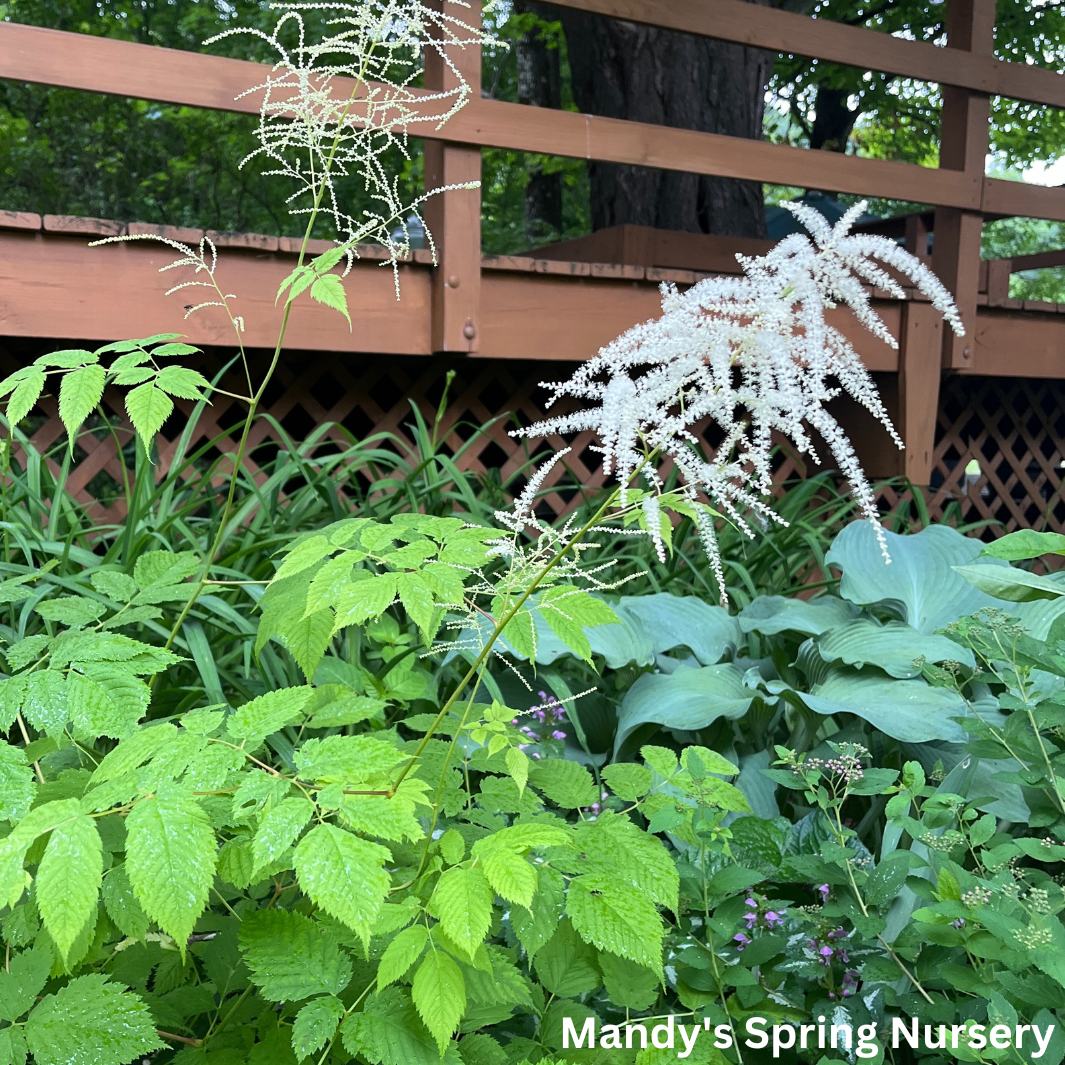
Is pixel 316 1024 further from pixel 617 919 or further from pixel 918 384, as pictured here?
pixel 918 384

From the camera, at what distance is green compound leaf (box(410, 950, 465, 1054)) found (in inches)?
31.8

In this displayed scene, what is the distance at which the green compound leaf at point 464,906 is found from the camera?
0.79m

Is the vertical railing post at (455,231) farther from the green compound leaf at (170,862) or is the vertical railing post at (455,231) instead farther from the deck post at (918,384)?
the green compound leaf at (170,862)

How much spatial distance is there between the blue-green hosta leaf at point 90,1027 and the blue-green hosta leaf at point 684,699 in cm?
111

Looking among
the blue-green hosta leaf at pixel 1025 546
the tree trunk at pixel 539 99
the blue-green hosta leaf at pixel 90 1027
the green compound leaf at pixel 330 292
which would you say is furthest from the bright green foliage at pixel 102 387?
the tree trunk at pixel 539 99

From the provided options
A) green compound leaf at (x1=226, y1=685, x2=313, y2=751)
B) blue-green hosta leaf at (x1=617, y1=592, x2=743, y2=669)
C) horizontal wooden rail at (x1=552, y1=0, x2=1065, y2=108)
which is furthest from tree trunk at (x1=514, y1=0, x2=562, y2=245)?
green compound leaf at (x1=226, y1=685, x2=313, y2=751)

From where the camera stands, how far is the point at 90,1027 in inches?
Answer: 34.2

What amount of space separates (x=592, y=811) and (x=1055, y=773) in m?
0.72

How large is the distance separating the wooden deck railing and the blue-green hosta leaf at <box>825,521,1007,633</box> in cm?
150

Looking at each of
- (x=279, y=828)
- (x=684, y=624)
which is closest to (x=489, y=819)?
(x=279, y=828)

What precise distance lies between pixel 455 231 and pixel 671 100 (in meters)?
3.79

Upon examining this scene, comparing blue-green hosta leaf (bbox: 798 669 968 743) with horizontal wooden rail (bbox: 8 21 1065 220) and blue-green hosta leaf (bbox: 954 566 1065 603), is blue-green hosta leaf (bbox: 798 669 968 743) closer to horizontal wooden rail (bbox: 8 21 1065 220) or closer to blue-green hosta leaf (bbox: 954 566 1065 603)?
blue-green hosta leaf (bbox: 954 566 1065 603)

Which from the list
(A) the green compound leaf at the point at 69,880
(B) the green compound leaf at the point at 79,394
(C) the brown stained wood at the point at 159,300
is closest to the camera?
(A) the green compound leaf at the point at 69,880

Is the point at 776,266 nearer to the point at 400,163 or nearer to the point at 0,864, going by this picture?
the point at 0,864
